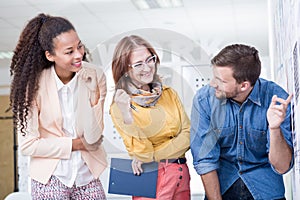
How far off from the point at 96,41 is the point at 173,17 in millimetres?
1285

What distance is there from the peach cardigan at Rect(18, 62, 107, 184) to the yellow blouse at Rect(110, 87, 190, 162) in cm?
14

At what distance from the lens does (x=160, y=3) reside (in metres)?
5.02

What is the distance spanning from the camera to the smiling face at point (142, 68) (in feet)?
5.20

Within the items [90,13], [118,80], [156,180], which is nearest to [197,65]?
[118,80]

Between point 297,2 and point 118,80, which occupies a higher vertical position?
point 297,2

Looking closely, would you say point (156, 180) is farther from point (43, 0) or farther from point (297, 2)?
point (43, 0)

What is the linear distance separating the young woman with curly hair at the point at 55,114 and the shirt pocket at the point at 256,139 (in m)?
0.47

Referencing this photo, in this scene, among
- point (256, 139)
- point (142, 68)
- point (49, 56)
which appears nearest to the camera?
point (142, 68)

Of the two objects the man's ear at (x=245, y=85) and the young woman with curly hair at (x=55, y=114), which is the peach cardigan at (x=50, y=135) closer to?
the young woman with curly hair at (x=55, y=114)

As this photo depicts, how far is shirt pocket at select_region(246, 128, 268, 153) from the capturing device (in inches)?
66.9

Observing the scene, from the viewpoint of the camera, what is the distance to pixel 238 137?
5.65 feet

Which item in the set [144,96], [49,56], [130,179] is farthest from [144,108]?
[49,56]

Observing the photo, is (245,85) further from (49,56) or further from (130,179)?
(49,56)

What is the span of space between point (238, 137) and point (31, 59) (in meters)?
0.72
